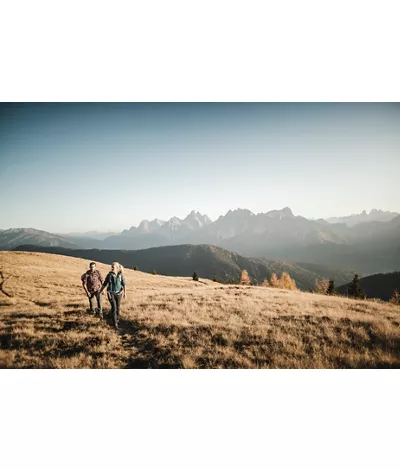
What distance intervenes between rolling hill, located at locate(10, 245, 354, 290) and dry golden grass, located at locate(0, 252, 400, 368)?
452 feet

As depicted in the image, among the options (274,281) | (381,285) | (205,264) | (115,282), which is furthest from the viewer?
(205,264)

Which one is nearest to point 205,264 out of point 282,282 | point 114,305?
point 282,282

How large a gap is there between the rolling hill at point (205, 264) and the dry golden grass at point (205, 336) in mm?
137805

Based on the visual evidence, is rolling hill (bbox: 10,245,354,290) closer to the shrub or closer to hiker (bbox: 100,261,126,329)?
the shrub

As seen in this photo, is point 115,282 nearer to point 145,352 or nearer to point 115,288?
point 115,288

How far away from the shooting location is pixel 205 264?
531 feet

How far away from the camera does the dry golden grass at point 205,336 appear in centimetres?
598

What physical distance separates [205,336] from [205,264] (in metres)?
156

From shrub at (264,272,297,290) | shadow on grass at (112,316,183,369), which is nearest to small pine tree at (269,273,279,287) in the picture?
shrub at (264,272,297,290)

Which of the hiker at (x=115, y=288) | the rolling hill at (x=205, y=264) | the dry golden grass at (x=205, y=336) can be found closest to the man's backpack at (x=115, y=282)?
the hiker at (x=115, y=288)

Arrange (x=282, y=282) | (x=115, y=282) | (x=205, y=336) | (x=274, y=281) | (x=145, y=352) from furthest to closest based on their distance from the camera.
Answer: (x=274, y=281), (x=282, y=282), (x=115, y=282), (x=205, y=336), (x=145, y=352)

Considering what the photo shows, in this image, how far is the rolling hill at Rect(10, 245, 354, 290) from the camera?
5969 inches
